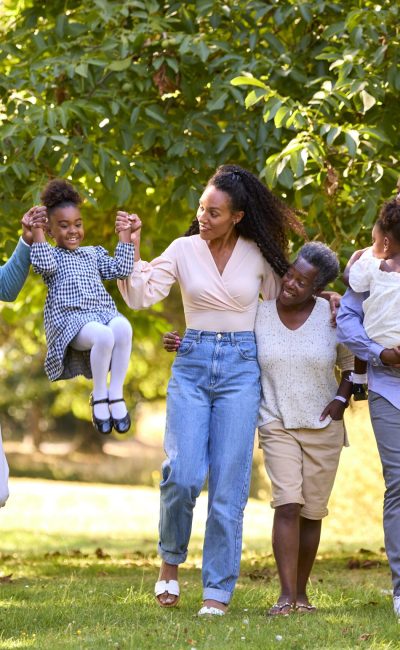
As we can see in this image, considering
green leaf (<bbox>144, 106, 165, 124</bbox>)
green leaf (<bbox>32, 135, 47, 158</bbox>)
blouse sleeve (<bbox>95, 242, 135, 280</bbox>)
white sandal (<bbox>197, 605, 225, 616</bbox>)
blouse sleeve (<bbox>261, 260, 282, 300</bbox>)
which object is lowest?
white sandal (<bbox>197, 605, 225, 616</bbox>)

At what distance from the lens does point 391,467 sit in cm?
551

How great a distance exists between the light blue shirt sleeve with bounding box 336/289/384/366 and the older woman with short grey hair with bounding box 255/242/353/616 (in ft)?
0.63

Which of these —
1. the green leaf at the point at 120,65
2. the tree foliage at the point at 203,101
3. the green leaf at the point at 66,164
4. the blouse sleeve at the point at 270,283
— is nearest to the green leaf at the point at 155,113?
the tree foliage at the point at 203,101

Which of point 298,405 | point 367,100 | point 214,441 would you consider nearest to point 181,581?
point 214,441

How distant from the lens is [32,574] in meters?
8.58

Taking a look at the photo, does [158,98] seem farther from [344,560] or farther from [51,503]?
[51,503]

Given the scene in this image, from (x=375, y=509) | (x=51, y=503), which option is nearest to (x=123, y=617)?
(x=375, y=509)

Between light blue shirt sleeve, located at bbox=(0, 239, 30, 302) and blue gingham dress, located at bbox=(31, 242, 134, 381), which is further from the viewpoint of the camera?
blue gingham dress, located at bbox=(31, 242, 134, 381)

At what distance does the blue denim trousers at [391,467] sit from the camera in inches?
216

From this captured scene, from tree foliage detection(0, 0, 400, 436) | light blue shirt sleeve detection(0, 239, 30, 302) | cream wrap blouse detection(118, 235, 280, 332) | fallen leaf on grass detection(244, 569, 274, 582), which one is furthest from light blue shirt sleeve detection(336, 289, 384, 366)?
fallen leaf on grass detection(244, 569, 274, 582)

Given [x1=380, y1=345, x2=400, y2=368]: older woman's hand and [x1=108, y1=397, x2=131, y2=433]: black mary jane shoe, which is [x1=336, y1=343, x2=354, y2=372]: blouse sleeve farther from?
[x1=108, y1=397, x2=131, y2=433]: black mary jane shoe

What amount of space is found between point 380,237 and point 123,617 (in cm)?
224

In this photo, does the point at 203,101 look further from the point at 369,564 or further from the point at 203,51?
the point at 369,564

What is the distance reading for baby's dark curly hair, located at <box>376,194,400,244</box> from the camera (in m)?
5.43
